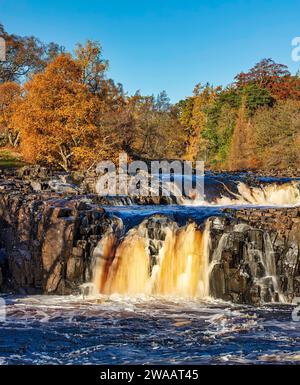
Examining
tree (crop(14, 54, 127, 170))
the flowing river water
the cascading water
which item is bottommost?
the flowing river water

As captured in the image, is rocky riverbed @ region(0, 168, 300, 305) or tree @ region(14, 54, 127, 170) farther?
tree @ region(14, 54, 127, 170)

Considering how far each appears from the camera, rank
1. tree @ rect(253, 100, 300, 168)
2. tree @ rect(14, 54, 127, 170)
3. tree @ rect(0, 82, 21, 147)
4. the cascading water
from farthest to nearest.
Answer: tree @ rect(0, 82, 21, 147)
tree @ rect(253, 100, 300, 168)
tree @ rect(14, 54, 127, 170)
the cascading water

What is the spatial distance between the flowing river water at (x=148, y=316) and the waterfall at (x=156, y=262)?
0.03m

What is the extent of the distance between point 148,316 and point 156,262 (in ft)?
8.70

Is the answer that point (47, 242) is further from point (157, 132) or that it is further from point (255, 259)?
point (157, 132)

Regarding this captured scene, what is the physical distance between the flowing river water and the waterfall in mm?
26

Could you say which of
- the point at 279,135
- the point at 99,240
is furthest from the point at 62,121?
the point at 279,135

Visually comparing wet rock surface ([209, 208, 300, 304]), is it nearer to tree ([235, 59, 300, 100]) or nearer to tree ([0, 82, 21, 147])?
tree ([0, 82, 21, 147])

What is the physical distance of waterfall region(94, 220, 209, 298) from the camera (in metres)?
12.9

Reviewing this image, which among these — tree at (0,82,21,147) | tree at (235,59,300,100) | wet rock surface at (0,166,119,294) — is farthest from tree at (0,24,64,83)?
wet rock surface at (0,166,119,294)

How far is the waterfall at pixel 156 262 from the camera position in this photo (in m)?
12.9

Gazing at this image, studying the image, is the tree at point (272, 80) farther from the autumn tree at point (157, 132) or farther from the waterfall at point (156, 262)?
the waterfall at point (156, 262)

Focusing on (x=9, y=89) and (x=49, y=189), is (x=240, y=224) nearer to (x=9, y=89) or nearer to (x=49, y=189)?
(x=49, y=189)

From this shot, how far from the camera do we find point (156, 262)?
43.4 ft
